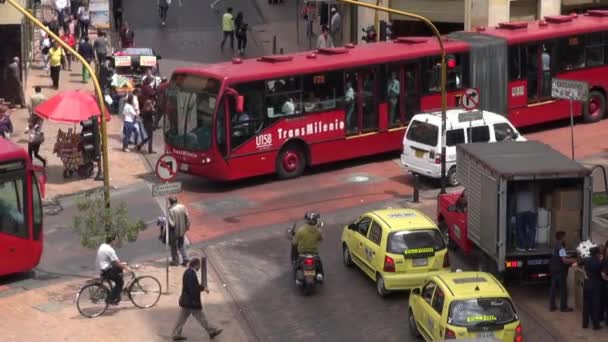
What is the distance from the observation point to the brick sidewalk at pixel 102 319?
21.5 meters

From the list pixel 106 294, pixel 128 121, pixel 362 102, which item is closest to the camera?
pixel 106 294

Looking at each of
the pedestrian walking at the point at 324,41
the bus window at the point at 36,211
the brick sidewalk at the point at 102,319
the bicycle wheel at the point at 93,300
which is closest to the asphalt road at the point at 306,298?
the brick sidewalk at the point at 102,319

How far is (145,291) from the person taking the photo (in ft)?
77.3

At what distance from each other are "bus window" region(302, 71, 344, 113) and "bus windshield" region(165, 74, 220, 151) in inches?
103

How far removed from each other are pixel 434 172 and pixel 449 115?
1.52 metres

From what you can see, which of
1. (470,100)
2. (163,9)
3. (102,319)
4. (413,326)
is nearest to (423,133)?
(470,100)

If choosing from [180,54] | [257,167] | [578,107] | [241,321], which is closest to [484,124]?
[257,167]

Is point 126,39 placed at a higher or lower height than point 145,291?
higher

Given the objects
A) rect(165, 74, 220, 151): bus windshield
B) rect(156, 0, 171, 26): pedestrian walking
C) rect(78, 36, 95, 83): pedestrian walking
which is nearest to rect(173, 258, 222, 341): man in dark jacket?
rect(165, 74, 220, 151): bus windshield

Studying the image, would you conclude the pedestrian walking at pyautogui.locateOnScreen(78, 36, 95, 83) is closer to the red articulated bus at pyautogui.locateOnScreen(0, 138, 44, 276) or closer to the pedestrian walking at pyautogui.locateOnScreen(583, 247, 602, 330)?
the red articulated bus at pyautogui.locateOnScreen(0, 138, 44, 276)

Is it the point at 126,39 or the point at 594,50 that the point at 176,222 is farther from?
the point at 126,39

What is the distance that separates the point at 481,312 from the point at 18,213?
31.8ft

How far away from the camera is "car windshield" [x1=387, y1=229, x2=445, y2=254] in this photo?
22734 mm

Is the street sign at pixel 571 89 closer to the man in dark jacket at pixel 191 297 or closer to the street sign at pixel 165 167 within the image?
the street sign at pixel 165 167
